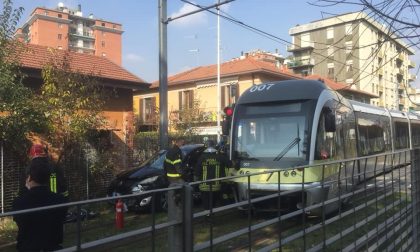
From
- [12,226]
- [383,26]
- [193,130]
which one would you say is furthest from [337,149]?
[193,130]

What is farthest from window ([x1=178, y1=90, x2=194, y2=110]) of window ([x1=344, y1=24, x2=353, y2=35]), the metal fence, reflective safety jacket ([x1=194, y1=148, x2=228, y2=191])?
window ([x1=344, y1=24, x2=353, y2=35])

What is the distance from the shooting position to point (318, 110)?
1097cm

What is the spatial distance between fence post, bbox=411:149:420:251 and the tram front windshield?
14.4 feet

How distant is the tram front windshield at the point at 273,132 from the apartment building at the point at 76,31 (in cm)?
10009

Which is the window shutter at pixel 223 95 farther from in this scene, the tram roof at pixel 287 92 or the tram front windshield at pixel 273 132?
the tram front windshield at pixel 273 132

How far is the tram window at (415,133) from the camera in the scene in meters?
27.0

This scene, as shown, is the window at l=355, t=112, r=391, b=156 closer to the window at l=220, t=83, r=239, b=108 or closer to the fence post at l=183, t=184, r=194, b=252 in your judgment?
the fence post at l=183, t=184, r=194, b=252

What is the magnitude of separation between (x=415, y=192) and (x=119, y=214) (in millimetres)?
5052

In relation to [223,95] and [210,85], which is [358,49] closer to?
[223,95]

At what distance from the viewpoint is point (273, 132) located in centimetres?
1114

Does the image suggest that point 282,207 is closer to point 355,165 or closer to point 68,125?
point 355,165

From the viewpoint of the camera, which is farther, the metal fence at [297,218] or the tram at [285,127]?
the tram at [285,127]

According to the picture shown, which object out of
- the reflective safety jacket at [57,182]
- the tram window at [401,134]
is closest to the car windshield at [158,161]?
the reflective safety jacket at [57,182]

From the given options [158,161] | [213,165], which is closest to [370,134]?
[158,161]
